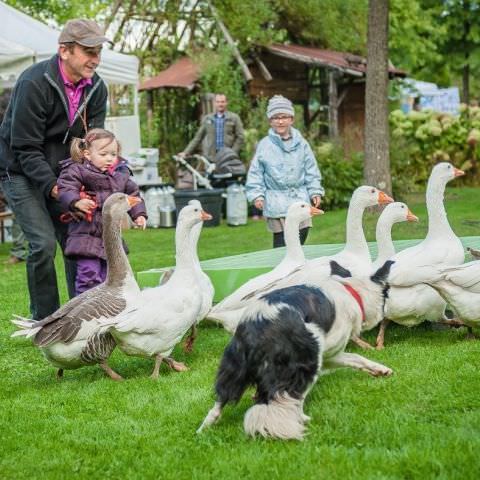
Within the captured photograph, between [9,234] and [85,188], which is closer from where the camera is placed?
[85,188]

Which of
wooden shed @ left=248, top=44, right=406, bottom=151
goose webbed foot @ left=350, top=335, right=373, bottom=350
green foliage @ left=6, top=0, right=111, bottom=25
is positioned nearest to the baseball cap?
goose webbed foot @ left=350, top=335, right=373, bottom=350

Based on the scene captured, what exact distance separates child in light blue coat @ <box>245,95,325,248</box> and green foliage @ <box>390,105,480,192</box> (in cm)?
1355

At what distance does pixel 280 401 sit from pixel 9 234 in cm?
1312

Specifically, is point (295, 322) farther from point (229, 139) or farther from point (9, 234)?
point (229, 139)

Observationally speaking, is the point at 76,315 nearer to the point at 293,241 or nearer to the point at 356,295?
the point at 356,295

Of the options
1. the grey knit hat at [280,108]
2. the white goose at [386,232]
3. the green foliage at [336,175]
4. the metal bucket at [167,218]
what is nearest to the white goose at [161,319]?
the white goose at [386,232]

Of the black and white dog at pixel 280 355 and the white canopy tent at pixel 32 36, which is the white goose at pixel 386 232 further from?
the white canopy tent at pixel 32 36

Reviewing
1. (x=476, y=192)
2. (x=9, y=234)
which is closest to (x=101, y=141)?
(x=9, y=234)

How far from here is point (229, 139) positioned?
19.3m

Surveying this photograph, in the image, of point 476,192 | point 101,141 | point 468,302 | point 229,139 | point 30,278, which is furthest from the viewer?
point 476,192

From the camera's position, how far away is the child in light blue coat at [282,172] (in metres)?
9.05

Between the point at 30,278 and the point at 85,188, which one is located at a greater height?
the point at 85,188

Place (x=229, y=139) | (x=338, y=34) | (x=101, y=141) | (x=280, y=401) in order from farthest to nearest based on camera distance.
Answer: (x=338, y=34)
(x=229, y=139)
(x=101, y=141)
(x=280, y=401)

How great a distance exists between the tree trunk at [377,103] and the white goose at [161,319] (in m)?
11.3
